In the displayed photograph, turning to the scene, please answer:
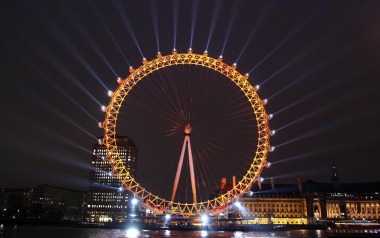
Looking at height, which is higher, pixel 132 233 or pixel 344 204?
pixel 344 204

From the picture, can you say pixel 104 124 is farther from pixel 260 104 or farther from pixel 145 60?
pixel 260 104

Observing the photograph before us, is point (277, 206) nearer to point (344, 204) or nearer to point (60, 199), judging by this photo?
point (344, 204)

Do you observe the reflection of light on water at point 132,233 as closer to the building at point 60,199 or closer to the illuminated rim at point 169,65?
the illuminated rim at point 169,65

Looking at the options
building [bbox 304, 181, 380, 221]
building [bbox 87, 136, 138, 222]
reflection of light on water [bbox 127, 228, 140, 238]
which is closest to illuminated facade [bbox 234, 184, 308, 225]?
building [bbox 304, 181, 380, 221]

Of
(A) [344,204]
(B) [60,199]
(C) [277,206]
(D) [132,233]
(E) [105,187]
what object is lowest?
(D) [132,233]

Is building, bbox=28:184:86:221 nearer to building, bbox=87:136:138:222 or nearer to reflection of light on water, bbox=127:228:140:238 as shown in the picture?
building, bbox=87:136:138:222

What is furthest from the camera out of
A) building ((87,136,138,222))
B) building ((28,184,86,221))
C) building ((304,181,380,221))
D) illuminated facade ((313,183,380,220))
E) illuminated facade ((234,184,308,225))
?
building ((87,136,138,222))

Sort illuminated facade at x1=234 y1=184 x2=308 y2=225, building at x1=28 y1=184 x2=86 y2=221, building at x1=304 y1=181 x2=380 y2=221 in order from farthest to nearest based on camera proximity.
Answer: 1. building at x1=28 y1=184 x2=86 y2=221
2. building at x1=304 y1=181 x2=380 y2=221
3. illuminated facade at x1=234 y1=184 x2=308 y2=225

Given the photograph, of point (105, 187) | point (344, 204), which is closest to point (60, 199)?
point (105, 187)
